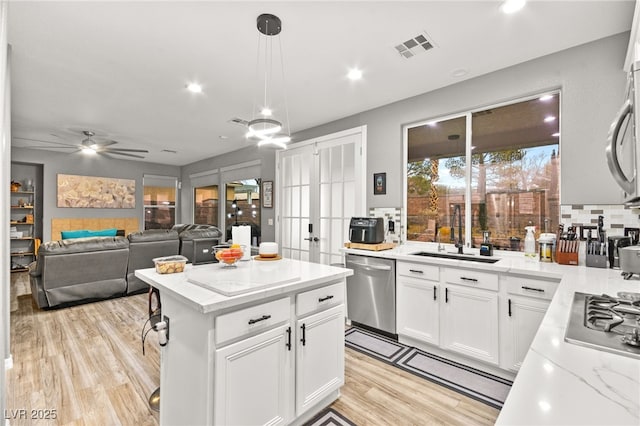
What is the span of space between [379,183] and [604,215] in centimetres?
206

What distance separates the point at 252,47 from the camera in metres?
2.41

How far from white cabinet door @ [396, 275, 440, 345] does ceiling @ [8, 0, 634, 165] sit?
202 centimetres

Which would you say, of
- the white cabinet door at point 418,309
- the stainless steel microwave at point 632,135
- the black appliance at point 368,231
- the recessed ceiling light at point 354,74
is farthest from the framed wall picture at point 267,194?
the stainless steel microwave at point 632,135

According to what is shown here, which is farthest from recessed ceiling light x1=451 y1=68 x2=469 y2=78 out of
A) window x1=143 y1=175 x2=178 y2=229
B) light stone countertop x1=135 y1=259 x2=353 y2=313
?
window x1=143 y1=175 x2=178 y2=229

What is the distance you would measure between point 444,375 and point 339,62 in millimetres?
2792

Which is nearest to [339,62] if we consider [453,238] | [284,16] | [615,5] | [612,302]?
[284,16]

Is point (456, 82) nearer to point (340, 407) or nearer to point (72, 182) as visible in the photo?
point (340, 407)

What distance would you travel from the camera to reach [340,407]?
1.95 meters

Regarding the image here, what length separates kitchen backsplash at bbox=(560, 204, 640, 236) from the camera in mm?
2123

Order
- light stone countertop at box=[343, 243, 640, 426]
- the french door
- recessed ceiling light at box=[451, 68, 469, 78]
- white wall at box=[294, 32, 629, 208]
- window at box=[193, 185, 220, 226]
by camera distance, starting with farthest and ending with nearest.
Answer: window at box=[193, 185, 220, 226] < the french door < recessed ceiling light at box=[451, 68, 469, 78] < white wall at box=[294, 32, 629, 208] < light stone countertop at box=[343, 243, 640, 426]

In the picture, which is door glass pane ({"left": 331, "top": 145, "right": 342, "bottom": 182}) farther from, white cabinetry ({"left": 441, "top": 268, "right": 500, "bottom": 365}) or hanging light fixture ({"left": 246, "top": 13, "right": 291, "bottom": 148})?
white cabinetry ({"left": 441, "top": 268, "right": 500, "bottom": 365})

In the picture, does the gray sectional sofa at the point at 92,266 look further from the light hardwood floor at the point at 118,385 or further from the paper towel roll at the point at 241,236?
the paper towel roll at the point at 241,236

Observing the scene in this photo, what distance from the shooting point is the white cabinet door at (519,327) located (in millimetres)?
2102

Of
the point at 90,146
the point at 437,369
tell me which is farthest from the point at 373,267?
the point at 90,146
